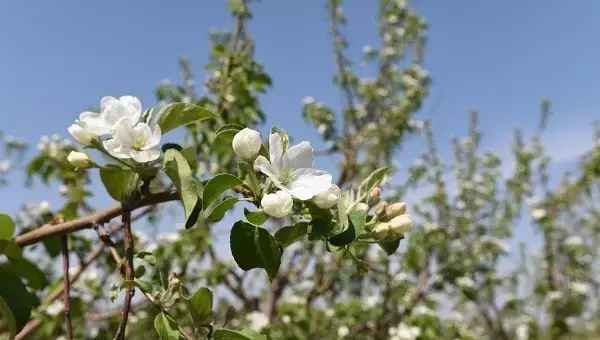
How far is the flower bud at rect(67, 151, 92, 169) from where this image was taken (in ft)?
2.82

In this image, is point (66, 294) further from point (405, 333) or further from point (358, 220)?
point (405, 333)

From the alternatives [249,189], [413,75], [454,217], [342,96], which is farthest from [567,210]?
[249,189]

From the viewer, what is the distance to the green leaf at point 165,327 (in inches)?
29.4

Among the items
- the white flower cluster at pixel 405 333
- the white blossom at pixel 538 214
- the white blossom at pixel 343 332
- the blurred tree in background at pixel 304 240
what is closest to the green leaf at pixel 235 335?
the blurred tree in background at pixel 304 240

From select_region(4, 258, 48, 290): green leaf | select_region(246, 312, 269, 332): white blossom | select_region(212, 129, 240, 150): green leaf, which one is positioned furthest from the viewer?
select_region(246, 312, 269, 332): white blossom

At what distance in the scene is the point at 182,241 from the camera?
11.4 ft

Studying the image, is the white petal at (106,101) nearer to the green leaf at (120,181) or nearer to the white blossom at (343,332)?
the green leaf at (120,181)

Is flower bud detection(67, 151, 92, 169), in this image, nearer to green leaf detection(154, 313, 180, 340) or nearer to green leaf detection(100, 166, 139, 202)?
green leaf detection(100, 166, 139, 202)

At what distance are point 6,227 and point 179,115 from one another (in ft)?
1.01

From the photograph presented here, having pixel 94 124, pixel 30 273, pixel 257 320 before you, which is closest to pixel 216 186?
pixel 94 124

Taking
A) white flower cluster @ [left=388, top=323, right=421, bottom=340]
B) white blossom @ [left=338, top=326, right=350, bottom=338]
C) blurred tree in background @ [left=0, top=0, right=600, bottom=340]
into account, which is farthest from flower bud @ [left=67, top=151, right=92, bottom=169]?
white blossom @ [left=338, top=326, right=350, bottom=338]

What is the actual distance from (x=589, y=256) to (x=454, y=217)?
1938mm

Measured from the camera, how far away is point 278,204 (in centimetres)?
74

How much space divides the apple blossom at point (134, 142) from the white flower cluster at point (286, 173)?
0.12 metres
